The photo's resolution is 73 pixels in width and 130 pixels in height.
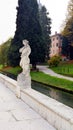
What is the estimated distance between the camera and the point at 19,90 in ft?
42.6

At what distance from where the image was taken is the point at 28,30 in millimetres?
42844

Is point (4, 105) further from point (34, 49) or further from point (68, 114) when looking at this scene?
point (34, 49)

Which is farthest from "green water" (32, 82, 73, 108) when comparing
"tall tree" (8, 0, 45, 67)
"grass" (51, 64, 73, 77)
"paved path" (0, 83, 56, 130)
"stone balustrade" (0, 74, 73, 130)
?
"tall tree" (8, 0, 45, 67)

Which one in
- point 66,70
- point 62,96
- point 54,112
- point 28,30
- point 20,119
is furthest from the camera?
point 28,30

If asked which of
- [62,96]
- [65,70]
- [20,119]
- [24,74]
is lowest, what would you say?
[62,96]

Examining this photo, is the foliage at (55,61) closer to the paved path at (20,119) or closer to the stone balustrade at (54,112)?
the paved path at (20,119)

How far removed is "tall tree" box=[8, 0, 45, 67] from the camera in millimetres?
42531

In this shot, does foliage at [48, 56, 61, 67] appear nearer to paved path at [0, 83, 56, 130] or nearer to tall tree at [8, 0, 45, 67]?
tall tree at [8, 0, 45, 67]

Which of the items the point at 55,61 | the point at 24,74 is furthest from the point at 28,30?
the point at 24,74

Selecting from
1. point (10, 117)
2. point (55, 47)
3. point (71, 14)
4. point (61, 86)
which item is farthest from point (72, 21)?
point (10, 117)

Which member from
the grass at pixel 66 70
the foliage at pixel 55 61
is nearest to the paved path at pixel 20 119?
the grass at pixel 66 70

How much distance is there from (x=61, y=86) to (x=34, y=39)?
63.4ft

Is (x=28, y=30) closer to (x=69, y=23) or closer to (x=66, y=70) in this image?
(x=66, y=70)

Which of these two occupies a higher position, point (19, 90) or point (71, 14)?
point (71, 14)
